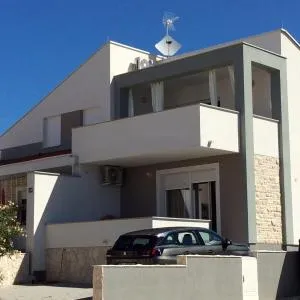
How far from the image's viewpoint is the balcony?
72.6 feet

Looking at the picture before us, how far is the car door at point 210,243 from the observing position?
59.4 ft

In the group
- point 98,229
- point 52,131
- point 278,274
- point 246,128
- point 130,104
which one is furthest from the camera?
point 52,131

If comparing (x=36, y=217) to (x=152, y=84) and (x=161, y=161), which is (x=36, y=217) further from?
(x=152, y=84)

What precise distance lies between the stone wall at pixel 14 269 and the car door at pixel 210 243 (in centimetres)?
629

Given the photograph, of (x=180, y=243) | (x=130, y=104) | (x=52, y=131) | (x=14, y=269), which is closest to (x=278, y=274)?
(x=180, y=243)

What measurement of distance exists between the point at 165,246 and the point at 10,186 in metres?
11.3

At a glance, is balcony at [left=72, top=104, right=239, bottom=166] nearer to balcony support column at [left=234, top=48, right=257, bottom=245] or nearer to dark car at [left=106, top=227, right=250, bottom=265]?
balcony support column at [left=234, top=48, right=257, bottom=245]

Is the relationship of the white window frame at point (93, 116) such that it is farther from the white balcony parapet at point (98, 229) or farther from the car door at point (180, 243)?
the car door at point (180, 243)

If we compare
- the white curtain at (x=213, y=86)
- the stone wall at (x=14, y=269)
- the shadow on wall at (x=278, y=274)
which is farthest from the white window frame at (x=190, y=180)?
the stone wall at (x=14, y=269)

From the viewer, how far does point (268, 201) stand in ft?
76.1

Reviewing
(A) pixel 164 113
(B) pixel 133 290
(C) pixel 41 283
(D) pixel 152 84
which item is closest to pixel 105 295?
(B) pixel 133 290

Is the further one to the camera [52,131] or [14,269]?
[52,131]

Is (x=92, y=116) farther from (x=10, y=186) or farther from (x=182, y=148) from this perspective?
(x=182, y=148)

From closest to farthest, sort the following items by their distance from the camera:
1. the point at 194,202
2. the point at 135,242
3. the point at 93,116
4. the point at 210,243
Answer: the point at 135,242, the point at 210,243, the point at 194,202, the point at 93,116
